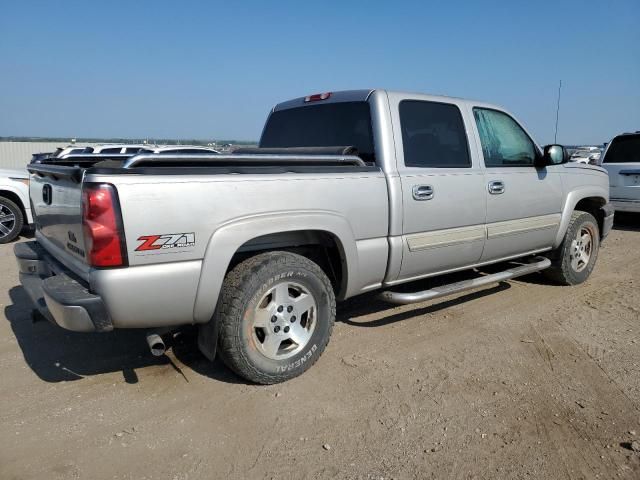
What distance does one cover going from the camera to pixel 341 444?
2.68 m

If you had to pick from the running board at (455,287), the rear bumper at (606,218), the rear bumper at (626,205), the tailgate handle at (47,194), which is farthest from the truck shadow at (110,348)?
the rear bumper at (626,205)

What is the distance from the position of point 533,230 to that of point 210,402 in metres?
3.43

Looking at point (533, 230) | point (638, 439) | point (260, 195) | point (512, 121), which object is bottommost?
point (638, 439)

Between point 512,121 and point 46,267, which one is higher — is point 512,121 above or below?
above

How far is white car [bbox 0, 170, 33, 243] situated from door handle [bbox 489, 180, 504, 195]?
7.19 m

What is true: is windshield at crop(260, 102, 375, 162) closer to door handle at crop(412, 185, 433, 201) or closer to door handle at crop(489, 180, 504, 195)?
door handle at crop(412, 185, 433, 201)

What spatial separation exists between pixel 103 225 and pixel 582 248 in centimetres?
514

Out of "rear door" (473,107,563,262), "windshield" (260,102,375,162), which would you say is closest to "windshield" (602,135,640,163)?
"rear door" (473,107,563,262)

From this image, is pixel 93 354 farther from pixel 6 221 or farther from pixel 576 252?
pixel 6 221

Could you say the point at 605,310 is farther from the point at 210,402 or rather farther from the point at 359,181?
the point at 210,402

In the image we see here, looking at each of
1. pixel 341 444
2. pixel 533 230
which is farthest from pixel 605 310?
pixel 341 444

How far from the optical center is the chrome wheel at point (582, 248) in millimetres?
5568

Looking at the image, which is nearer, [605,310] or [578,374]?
[578,374]

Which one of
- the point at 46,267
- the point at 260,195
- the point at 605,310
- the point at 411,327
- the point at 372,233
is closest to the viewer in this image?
the point at 260,195
